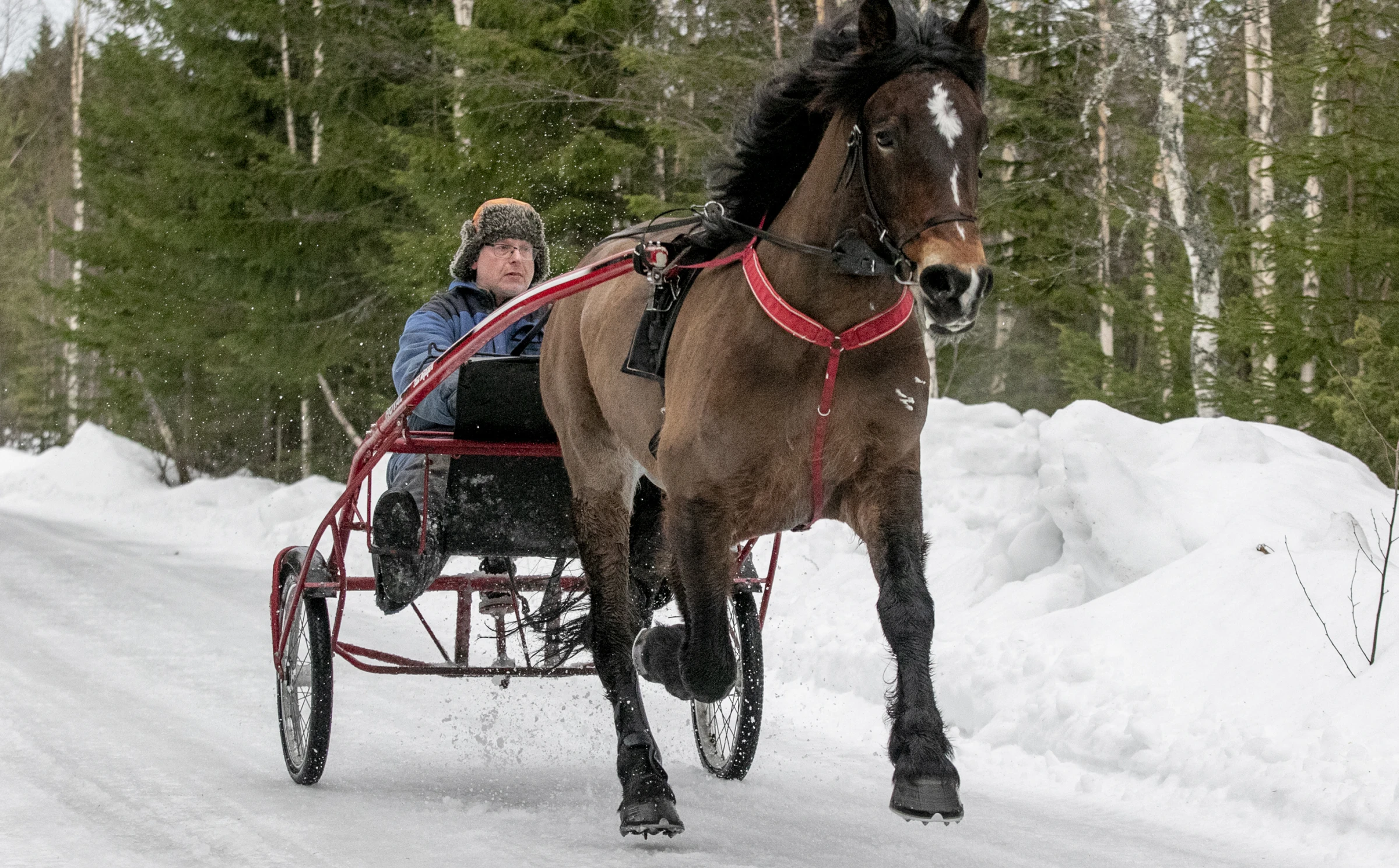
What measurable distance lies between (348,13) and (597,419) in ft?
44.6

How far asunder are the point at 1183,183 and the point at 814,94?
757cm

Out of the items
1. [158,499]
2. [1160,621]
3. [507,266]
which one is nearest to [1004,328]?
[158,499]

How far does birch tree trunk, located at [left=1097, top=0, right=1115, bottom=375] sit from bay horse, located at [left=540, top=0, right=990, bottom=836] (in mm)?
7533

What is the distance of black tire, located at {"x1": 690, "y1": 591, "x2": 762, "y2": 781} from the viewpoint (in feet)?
15.4

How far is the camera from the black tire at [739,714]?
184 inches

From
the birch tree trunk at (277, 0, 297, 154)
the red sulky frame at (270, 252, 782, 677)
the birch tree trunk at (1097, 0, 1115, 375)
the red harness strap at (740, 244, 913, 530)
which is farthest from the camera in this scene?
the birch tree trunk at (277, 0, 297, 154)

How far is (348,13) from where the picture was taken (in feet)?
54.0

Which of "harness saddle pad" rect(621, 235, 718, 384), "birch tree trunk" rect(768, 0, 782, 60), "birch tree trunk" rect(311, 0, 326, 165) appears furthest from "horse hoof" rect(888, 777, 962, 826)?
"birch tree trunk" rect(311, 0, 326, 165)

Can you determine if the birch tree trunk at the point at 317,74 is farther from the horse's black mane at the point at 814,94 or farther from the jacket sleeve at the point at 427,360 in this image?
the horse's black mane at the point at 814,94

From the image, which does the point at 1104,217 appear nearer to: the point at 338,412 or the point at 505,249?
the point at 338,412

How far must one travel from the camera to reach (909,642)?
3.20 metres

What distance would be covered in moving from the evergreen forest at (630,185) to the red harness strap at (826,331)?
4008 mm

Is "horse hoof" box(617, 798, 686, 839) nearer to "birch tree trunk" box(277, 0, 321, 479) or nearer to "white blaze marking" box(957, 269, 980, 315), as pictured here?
"white blaze marking" box(957, 269, 980, 315)

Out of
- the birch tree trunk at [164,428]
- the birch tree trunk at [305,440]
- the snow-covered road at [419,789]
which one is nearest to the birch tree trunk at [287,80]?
the birch tree trunk at [305,440]
